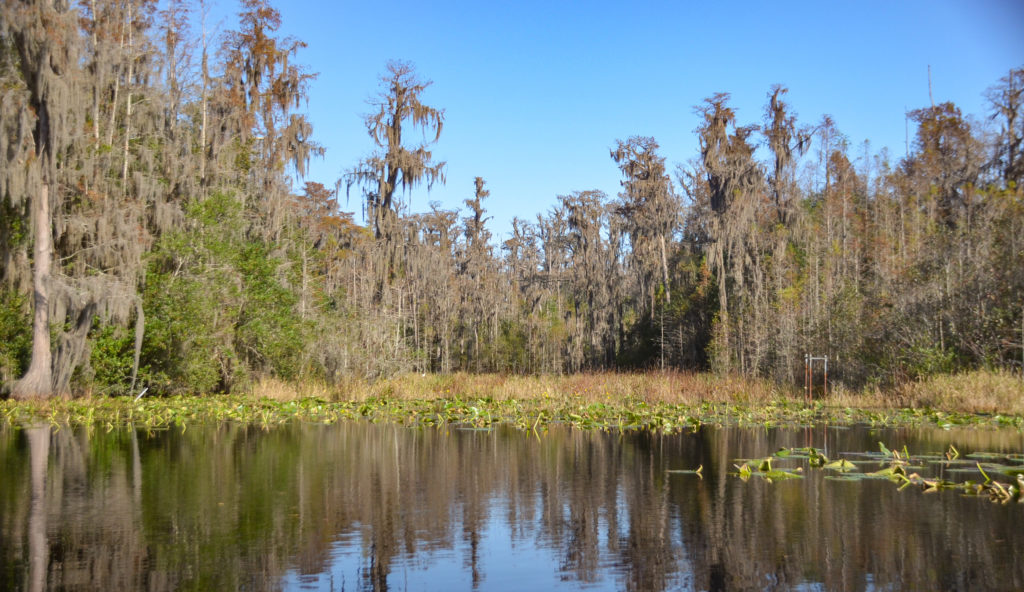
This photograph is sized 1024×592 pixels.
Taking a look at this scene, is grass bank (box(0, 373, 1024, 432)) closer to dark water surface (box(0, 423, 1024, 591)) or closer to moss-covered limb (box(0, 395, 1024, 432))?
moss-covered limb (box(0, 395, 1024, 432))

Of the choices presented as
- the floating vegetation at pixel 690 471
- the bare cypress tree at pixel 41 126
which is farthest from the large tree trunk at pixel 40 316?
the floating vegetation at pixel 690 471

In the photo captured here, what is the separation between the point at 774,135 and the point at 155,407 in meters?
29.3

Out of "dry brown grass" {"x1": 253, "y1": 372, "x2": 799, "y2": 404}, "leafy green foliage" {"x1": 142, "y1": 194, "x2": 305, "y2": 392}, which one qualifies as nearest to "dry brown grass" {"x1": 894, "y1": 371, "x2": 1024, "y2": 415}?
"dry brown grass" {"x1": 253, "y1": 372, "x2": 799, "y2": 404}

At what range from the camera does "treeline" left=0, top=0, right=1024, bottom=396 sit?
20984mm

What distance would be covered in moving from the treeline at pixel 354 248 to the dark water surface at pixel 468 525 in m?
10.7

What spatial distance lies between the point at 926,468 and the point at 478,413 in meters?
10.6

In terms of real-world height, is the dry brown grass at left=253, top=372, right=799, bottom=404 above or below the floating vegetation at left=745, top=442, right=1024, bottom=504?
above

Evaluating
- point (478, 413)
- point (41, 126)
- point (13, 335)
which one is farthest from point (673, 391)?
point (13, 335)

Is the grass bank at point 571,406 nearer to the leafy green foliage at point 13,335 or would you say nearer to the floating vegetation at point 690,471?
the leafy green foliage at point 13,335

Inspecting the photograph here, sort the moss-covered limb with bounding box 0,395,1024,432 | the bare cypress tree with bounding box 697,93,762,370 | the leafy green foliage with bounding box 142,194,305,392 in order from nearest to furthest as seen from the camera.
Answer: the moss-covered limb with bounding box 0,395,1024,432 < the leafy green foliage with bounding box 142,194,305,392 < the bare cypress tree with bounding box 697,93,762,370

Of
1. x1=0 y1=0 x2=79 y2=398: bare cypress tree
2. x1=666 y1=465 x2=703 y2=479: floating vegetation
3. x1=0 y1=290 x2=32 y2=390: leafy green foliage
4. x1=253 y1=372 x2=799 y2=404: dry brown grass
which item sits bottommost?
x1=666 y1=465 x2=703 y2=479: floating vegetation

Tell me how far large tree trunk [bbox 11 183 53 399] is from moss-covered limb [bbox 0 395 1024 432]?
106 cm

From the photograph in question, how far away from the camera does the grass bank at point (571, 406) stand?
1798cm

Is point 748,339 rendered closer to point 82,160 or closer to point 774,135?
point 774,135
